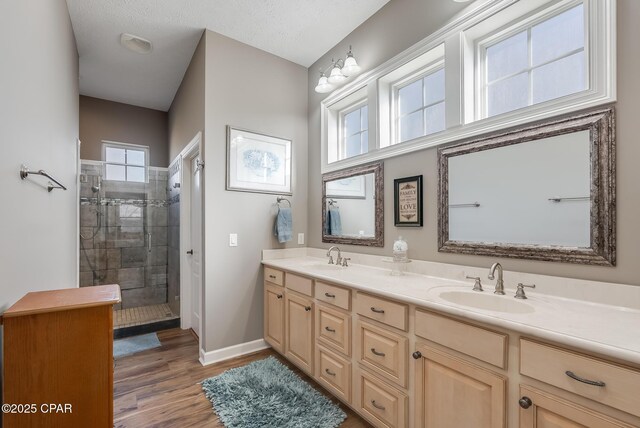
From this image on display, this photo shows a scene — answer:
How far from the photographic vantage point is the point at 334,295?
75.4 inches

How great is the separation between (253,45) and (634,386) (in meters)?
3.31

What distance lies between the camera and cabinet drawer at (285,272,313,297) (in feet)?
7.06

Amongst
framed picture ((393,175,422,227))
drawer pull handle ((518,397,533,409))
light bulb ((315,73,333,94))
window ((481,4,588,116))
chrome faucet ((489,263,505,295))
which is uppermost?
light bulb ((315,73,333,94))

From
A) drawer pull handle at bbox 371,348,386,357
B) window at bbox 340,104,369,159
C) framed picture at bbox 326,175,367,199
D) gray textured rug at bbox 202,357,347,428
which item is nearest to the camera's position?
drawer pull handle at bbox 371,348,386,357

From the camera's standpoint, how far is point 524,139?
151 cm

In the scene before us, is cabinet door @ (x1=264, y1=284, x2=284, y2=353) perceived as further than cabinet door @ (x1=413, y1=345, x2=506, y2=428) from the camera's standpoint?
Yes

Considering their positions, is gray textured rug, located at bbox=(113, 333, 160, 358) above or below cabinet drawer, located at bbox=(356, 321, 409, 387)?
below

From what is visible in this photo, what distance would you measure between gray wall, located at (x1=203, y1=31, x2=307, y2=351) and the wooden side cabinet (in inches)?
56.6

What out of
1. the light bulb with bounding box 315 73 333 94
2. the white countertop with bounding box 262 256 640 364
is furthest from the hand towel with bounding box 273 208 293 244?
the light bulb with bounding box 315 73 333 94

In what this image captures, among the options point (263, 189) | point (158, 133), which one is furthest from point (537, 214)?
point (158, 133)

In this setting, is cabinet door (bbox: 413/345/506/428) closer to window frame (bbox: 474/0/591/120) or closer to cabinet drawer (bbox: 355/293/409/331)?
cabinet drawer (bbox: 355/293/409/331)

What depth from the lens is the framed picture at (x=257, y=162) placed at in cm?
269

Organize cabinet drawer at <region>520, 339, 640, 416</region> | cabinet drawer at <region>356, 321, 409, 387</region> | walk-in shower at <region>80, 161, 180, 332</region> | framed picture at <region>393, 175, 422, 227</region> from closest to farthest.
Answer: cabinet drawer at <region>520, 339, 640, 416</region>
cabinet drawer at <region>356, 321, 409, 387</region>
framed picture at <region>393, 175, 422, 227</region>
walk-in shower at <region>80, 161, 180, 332</region>

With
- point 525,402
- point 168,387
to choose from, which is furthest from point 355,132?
point 168,387
